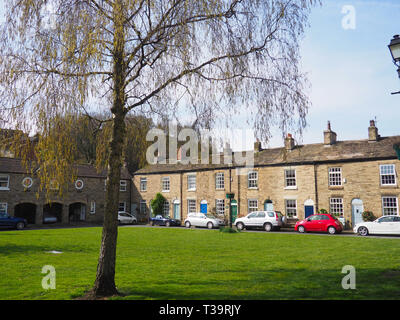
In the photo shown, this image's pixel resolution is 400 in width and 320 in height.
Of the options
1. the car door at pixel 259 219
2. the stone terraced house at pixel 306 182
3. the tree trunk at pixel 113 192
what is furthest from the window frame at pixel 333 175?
the tree trunk at pixel 113 192

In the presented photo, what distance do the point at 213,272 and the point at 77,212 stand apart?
33370 millimetres

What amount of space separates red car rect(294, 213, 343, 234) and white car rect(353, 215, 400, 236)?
5.59ft

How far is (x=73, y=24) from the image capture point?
6.45 metres

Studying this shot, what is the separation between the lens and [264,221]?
27.8m

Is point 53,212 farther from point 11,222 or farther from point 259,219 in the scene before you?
point 259,219

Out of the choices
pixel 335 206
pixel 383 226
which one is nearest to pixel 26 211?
pixel 335 206

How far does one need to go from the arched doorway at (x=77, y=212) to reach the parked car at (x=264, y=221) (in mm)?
19982

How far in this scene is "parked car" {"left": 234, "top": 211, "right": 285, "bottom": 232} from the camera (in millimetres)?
27478

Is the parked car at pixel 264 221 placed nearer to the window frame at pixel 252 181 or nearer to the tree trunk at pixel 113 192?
the window frame at pixel 252 181

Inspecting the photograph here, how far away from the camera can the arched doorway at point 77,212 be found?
1546 inches
